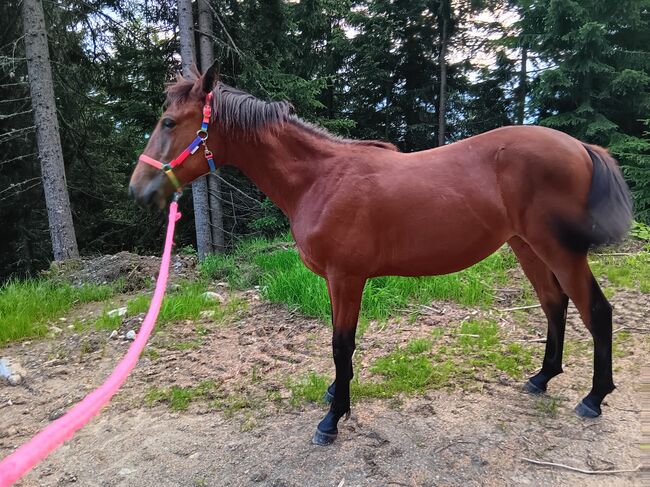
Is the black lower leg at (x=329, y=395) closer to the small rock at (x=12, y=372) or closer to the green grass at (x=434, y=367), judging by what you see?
the green grass at (x=434, y=367)

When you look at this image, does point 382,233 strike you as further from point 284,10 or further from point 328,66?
point 328,66

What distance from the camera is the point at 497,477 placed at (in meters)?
2.22

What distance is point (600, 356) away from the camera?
2.67m

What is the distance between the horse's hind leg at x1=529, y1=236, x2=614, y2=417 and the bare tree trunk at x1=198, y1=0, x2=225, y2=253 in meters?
6.54

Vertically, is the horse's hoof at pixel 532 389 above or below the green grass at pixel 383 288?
below

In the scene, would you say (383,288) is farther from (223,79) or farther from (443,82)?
(443,82)

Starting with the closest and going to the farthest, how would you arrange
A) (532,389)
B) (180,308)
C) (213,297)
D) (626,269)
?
(532,389) → (180,308) → (213,297) → (626,269)

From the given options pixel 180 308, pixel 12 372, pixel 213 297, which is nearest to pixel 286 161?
pixel 180 308

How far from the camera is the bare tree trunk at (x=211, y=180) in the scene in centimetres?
741

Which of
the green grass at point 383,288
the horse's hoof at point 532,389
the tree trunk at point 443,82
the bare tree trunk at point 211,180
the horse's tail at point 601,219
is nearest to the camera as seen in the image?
the horse's tail at point 601,219

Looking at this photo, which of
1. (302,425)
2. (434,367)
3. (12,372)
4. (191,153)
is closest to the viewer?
(191,153)

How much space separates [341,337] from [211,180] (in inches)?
247

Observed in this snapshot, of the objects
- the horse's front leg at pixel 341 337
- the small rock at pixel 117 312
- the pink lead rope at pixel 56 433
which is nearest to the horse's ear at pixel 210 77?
the horse's front leg at pixel 341 337

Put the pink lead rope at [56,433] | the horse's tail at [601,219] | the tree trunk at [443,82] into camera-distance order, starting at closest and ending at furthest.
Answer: the pink lead rope at [56,433] < the horse's tail at [601,219] < the tree trunk at [443,82]
